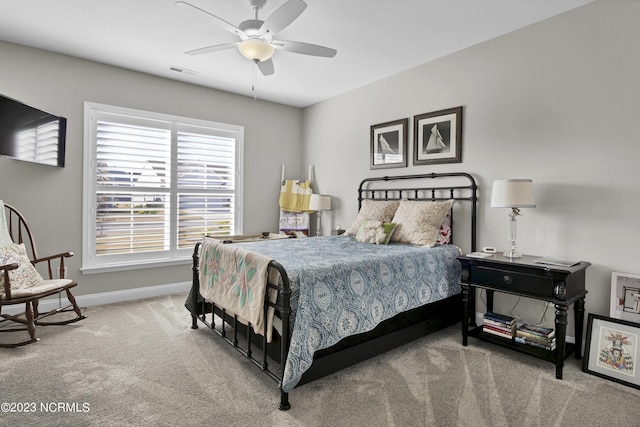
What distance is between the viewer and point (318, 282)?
211cm

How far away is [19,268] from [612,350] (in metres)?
4.73

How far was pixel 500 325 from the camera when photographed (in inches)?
108

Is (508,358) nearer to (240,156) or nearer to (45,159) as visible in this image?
(240,156)

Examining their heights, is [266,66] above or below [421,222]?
above

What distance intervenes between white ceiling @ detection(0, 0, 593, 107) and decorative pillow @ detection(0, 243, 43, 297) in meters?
2.02

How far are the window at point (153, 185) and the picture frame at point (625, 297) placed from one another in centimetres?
423

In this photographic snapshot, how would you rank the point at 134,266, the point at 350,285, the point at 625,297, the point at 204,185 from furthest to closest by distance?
the point at 204,185 → the point at 134,266 → the point at 625,297 → the point at 350,285

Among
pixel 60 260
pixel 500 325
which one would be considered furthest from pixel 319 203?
pixel 60 260

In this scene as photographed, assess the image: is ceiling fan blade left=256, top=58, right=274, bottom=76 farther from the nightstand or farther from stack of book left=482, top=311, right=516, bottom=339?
stack of book left=482, top=311, right=516, bottom=339

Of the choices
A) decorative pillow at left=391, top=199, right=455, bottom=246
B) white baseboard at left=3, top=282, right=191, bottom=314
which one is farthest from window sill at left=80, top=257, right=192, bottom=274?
decorative pillow at left=391, top=199, right=455, bottom=246

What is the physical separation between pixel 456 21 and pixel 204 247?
293cm

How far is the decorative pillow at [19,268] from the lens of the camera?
2.90 metres

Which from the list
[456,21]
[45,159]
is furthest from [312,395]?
[45,159]

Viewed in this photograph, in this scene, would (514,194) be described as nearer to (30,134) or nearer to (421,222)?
(421,222)
